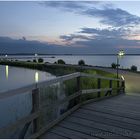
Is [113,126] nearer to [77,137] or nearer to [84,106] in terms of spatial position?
[77,137]

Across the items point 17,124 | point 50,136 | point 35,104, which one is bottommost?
point 50,136

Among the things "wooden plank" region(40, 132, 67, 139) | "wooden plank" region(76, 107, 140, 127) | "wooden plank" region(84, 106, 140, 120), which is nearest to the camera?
"wooden plank" region(40, 132, 67, 139)

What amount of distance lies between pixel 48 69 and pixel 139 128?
133ft

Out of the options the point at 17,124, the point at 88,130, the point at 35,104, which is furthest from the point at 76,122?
the point at 17,124

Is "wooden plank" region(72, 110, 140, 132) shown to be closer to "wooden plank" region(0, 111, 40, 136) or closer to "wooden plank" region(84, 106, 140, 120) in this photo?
"wooden plank" region(84, 106, 140, 120)

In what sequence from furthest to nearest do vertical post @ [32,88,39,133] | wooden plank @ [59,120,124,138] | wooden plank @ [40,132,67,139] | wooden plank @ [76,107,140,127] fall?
wooden plank @ [76,107,140,127]
wooden plank @ [59,120,124,138]
wooden plank @ [40,132,67,139]
vertical post @ [32,88,39,133]

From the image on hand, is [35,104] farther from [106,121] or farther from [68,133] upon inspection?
[106,121]

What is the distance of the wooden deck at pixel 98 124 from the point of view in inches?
213

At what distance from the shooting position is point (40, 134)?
5293 mm

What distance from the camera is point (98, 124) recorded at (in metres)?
6.08

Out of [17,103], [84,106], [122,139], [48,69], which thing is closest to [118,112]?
[84,106]

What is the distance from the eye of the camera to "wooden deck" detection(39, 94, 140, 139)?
5402 millimetres

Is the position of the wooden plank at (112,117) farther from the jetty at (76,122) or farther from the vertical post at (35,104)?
the vertical post at (35,104)

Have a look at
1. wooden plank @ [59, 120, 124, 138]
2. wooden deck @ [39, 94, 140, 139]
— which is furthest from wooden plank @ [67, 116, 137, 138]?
wooden plank @ [59, 120, 124, 138]
